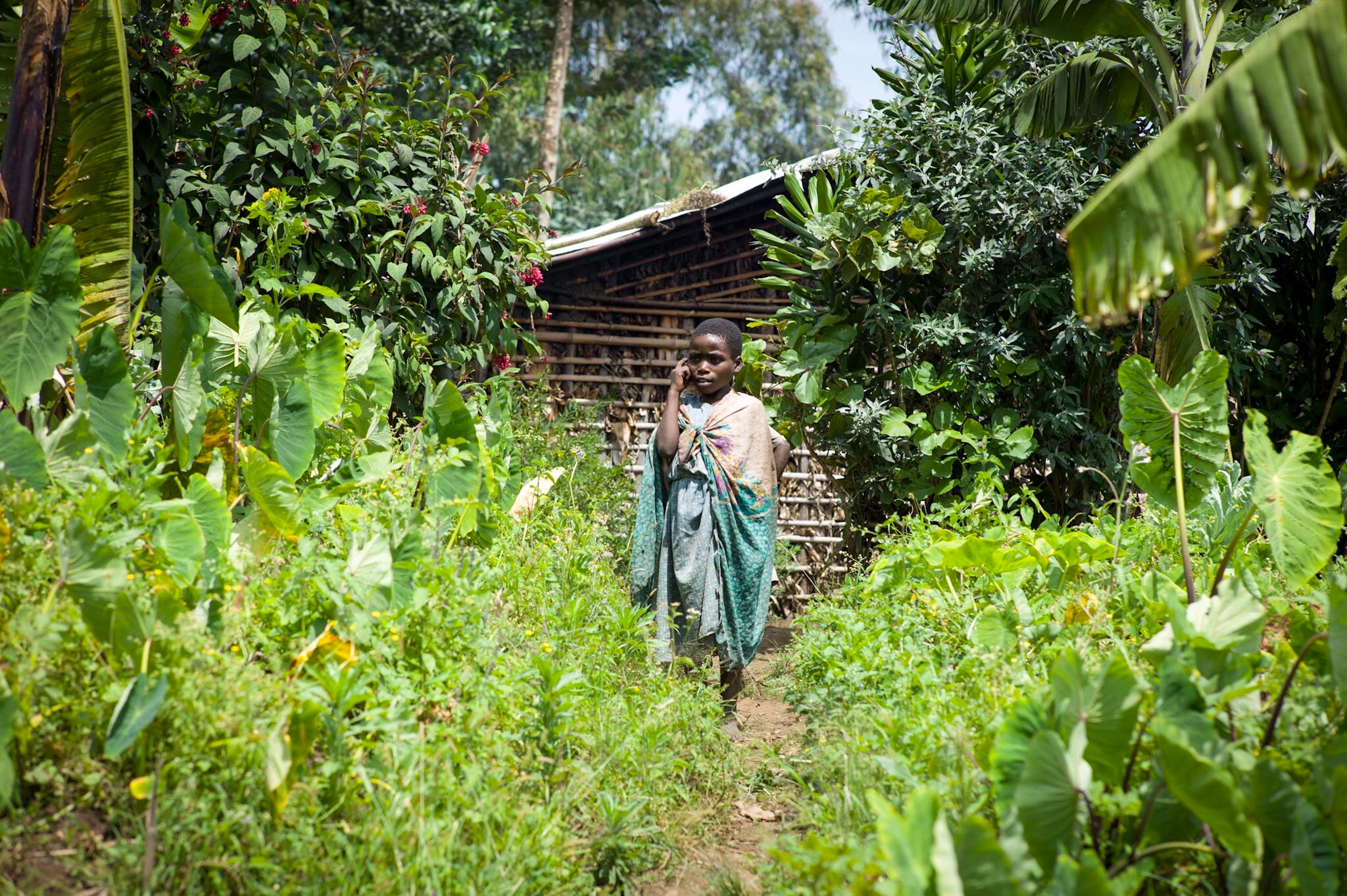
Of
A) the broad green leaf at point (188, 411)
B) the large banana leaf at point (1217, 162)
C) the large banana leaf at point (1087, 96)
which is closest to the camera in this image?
the large banana leaf at point (1217, 162)

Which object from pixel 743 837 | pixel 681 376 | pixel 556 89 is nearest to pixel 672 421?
pixel 681 376

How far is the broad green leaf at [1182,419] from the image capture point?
288 cm

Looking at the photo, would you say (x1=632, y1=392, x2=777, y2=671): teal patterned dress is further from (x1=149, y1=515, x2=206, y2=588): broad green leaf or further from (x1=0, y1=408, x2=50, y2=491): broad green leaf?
(x1=0, y1=408, x2=50, y2=491): broad green leaf

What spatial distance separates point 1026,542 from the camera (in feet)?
12.7

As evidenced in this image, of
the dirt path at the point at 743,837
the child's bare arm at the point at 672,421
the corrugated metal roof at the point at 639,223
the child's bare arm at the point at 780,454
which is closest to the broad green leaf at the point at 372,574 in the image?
the dirt path at the point at 743,837

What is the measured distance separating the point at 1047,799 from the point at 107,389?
2622 mm

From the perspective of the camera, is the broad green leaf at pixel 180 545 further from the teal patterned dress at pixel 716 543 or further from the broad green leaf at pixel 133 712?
the teal patterned dress at pixel 716 543

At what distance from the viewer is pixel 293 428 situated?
324cm

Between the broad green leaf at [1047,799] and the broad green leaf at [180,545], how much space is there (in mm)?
2051

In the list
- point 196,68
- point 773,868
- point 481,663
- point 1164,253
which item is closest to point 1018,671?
point 773,868

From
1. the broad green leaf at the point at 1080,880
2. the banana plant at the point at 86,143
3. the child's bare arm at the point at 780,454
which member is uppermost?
A: the banana plant at the point at 86,143

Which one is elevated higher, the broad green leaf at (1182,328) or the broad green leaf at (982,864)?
the broad green leaf at (1182,328)

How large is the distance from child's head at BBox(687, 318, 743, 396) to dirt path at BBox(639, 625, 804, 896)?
1.58 m

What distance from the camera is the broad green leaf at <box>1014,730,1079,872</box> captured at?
1950 mm
